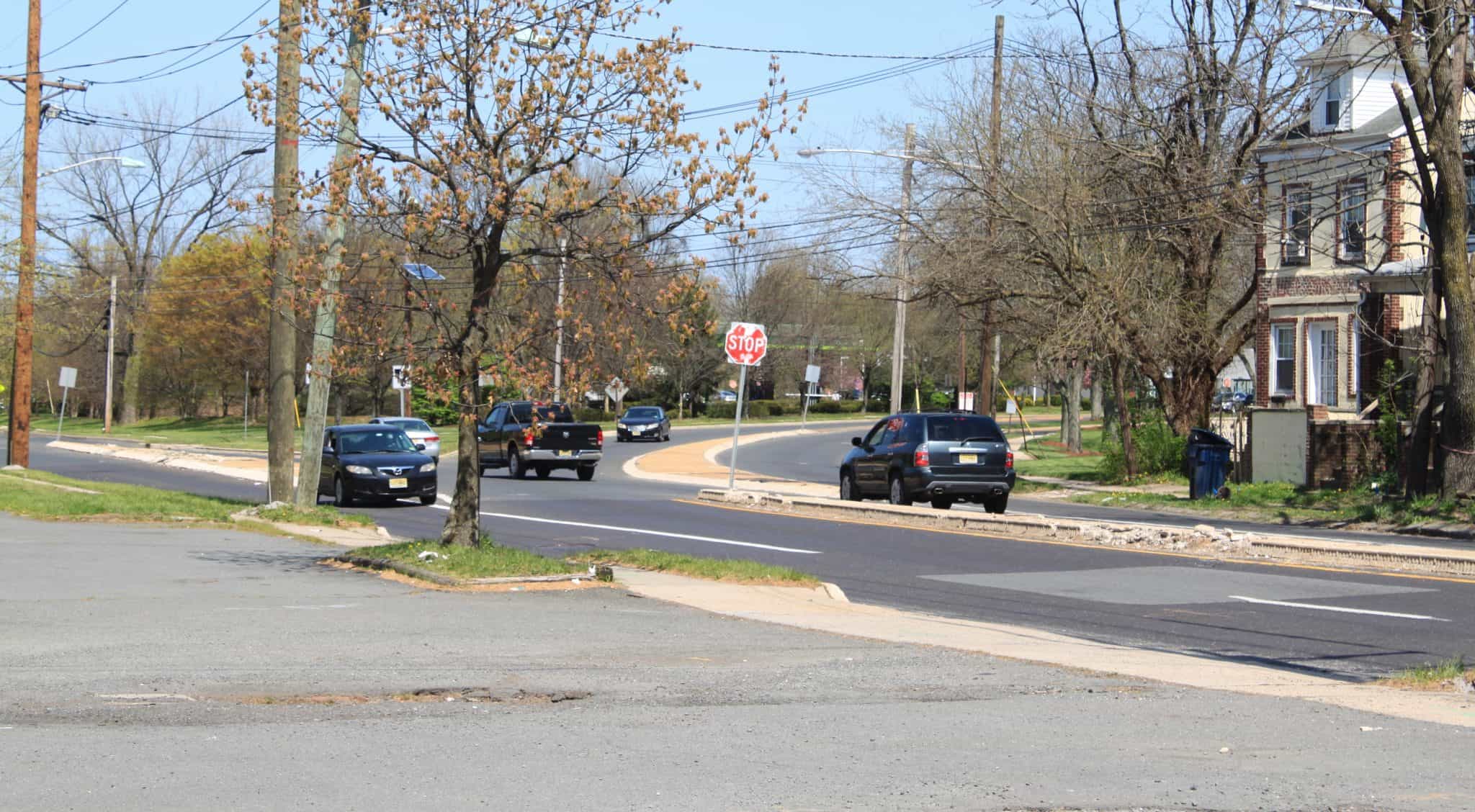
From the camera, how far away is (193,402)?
8962 centimetres

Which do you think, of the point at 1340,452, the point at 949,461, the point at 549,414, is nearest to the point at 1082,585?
the point at 949,461

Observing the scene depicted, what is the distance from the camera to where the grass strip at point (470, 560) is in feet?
43.6

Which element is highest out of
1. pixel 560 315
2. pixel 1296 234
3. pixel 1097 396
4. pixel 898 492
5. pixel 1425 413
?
A: pixel 1296 234

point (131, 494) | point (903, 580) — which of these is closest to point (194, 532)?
point (131, 494)

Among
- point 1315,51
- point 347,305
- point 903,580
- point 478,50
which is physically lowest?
point 903,580

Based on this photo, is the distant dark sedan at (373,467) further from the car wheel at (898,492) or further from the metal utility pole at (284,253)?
the car wheel at (898,492)

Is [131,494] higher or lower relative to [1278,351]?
lower

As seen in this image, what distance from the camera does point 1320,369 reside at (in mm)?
35156

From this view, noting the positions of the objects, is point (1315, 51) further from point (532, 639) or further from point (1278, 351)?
point (532, 639)

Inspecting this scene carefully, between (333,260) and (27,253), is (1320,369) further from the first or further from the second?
(27,253)

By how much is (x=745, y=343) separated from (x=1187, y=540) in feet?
37.7

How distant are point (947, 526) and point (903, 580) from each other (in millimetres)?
5970

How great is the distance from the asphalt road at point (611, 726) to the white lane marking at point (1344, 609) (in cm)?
460

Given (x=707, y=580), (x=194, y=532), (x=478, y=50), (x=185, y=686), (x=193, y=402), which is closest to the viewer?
(x=185, y=686)
